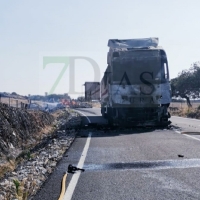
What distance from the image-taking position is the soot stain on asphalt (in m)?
9.05

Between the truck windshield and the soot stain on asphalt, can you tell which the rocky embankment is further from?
the truck windshield

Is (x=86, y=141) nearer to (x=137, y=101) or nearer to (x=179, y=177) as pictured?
(x=137, y=101)

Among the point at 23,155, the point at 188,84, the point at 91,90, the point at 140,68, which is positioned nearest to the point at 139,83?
the point at 140,68

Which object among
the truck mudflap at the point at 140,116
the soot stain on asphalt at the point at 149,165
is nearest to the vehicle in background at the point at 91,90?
the truck mudflap at the point at 140,116

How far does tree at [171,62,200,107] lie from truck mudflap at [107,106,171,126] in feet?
112

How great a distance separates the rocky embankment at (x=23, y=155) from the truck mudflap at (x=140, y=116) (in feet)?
14.0

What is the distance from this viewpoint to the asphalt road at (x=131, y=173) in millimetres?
6742

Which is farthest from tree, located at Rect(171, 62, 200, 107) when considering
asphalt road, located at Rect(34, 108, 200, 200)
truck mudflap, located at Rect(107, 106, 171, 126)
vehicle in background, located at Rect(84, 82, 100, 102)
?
asphalt road, located at Rect(34, 108, 200, 200)

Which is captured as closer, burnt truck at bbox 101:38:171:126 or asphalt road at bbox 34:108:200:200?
asphalt road at bbox 34:108:200:200

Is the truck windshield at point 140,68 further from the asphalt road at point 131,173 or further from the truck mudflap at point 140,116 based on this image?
the asphalt road at point 131,173

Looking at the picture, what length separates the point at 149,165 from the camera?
30.6 feet

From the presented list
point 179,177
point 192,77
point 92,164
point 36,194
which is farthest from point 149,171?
point 192,77

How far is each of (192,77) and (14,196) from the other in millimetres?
49753

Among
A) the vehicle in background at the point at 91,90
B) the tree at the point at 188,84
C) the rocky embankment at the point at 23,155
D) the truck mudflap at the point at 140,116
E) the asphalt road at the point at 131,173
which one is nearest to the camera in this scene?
the asphalt road at the point at 131,173
